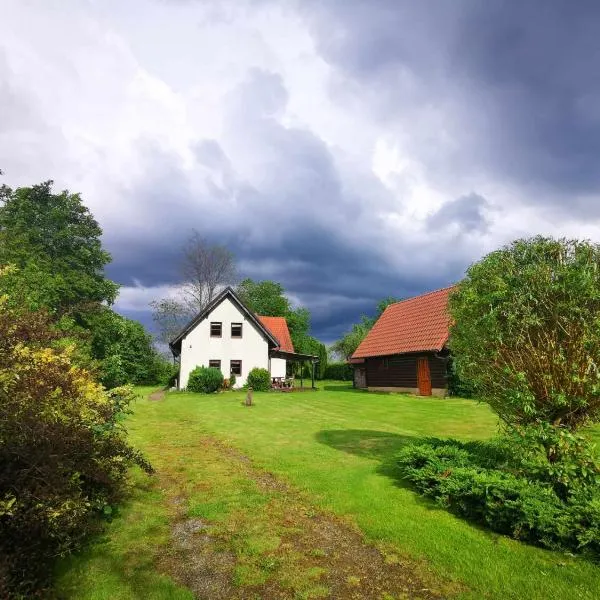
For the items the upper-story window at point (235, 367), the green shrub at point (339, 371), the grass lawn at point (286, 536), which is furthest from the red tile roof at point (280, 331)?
the grass lawn at point (286, 536)

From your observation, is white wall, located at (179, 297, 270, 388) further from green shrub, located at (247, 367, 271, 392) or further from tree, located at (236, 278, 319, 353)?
tree, located at (236, 278, 319, 353)

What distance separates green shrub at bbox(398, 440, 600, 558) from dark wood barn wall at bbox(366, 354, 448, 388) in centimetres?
1881

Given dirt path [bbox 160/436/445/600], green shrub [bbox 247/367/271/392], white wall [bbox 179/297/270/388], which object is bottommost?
dirt path [bbox 160/436/445/600]

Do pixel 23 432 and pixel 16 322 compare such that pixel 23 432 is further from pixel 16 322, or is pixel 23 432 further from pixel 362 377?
pixel 362 377

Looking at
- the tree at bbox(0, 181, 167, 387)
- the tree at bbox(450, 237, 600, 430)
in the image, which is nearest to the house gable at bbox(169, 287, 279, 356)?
the tree at bbox(0, 181, 167, 387)

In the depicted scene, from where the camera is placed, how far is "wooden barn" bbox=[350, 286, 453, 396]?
2703cm

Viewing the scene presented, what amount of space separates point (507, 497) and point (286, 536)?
3285mm

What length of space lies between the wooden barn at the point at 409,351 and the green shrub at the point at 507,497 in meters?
18.4

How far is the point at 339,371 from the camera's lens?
53.8 m

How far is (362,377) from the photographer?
3675 cm

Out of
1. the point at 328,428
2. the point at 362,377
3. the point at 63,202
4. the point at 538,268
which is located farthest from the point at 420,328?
the point at 63,202

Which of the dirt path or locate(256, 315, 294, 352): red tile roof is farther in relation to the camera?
locate(256, 315, 294, 352): red tile roof

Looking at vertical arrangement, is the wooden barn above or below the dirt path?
above

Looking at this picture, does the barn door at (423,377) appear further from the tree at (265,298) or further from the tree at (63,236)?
the tree at (265,298)
